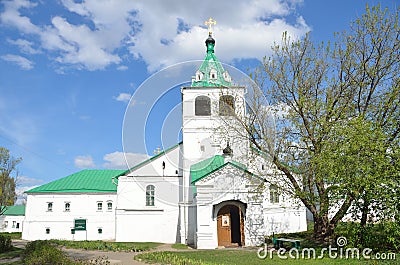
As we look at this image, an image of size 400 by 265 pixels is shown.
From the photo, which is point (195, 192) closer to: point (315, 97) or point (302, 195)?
point (302, 195)

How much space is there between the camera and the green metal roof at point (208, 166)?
19.0 meters

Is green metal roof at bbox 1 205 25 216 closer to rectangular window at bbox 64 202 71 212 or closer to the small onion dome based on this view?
rectangular window at bbox 64 202 71 212

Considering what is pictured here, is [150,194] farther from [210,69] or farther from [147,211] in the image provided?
[210,69]

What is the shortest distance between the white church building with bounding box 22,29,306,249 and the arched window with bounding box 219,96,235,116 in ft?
0.19

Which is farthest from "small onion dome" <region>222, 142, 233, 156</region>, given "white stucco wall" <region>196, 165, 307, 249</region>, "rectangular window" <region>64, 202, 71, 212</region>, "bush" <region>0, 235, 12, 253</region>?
"rectangular window" <region>64, 202, 71, 212</region>

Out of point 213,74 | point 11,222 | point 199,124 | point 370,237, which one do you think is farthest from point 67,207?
point 370,237

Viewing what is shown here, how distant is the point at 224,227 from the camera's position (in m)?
19.0

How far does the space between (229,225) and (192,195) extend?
3.58m

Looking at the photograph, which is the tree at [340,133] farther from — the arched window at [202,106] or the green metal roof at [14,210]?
the green metal roof at [14,210]

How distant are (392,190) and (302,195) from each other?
408cm

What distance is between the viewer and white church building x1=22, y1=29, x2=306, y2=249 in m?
18.5

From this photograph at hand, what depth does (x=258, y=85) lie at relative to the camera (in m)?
17.8

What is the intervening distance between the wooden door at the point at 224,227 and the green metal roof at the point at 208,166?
7.33 ft

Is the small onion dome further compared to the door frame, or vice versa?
the small onion dome
